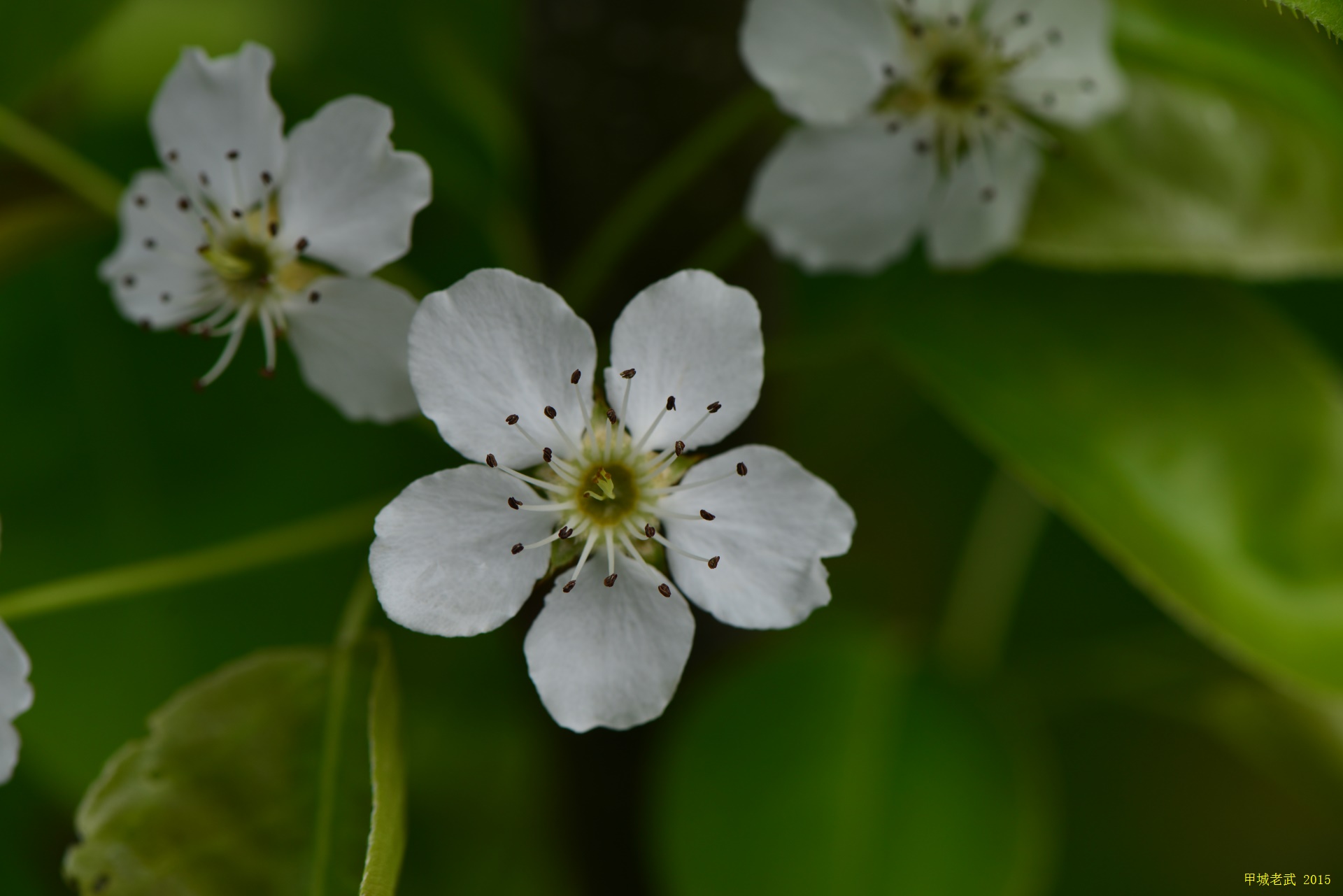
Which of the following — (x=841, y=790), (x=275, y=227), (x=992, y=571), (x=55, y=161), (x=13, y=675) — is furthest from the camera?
(x=992, y=571)

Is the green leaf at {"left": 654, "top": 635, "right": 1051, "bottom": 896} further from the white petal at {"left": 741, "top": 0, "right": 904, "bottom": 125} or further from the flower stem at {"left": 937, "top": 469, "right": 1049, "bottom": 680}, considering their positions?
the white petal at {"left": 741, "top": 0, "right": 904, "bottom": 125}

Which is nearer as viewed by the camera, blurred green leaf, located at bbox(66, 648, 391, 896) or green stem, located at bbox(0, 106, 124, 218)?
blurred green leaf, located at bbox(66, 648, 391, 896)

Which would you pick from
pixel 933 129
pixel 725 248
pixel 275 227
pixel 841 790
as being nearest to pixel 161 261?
pixel 275 227

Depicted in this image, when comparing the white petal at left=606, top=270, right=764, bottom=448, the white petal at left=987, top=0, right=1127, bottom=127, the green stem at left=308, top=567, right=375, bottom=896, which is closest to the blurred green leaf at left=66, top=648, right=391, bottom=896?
the green stem at left=308, top=567, right=375, bottom=896

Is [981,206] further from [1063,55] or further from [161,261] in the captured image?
[161,261]

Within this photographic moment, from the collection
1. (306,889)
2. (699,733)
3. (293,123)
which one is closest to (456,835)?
(699,733)

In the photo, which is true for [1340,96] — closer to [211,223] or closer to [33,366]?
[211,223]

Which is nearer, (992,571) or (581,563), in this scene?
(581,563)
